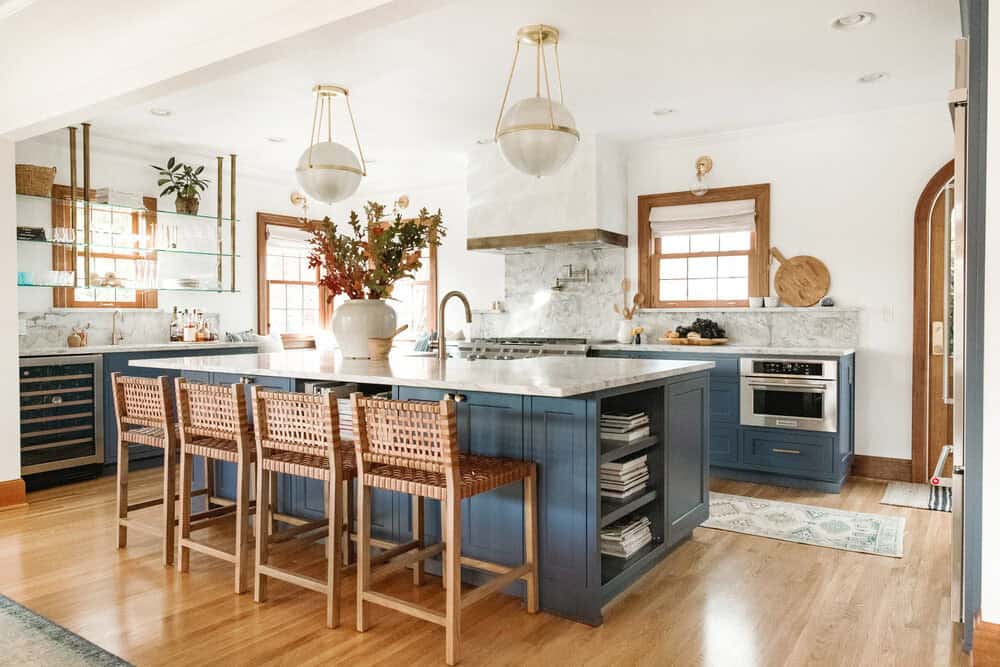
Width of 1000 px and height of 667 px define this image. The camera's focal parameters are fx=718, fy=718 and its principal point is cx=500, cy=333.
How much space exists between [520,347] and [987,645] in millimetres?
4475

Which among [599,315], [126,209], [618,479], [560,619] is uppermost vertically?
[126,209]

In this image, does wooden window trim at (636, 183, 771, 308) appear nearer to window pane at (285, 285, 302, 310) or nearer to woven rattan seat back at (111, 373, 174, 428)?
window pane at (285, 285, 302, 310)

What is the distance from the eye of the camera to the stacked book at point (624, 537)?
10.2ft

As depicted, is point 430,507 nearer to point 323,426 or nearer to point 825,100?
point 323,426

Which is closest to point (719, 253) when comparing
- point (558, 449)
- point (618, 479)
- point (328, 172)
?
point (328, 172)

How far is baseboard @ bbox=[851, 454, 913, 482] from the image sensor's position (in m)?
5.25

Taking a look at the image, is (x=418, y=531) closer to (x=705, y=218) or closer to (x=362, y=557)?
(x=362, y=557)

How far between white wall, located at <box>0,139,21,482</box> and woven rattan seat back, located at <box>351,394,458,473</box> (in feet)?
10.2

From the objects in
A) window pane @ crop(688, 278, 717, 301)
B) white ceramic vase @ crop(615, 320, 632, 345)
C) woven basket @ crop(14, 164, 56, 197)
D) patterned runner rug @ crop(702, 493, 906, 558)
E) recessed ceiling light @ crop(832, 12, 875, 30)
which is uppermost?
recessed ceiling light @ crop(832, 12, 875, 30)

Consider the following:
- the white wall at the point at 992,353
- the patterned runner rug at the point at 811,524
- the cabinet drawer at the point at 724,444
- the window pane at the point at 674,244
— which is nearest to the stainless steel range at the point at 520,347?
the window pane at the point at 674,244

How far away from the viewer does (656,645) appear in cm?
261

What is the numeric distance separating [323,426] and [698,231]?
427cm

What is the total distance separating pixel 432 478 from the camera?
2631mm

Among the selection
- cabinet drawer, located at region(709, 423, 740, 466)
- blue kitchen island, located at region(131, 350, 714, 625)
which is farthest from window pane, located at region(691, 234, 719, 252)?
blue kitchen island, located at region(131, 350, 714, 625)
